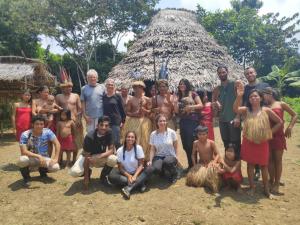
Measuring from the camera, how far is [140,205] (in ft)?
14.5

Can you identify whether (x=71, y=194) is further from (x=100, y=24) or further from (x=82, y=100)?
(x=100, y=24)

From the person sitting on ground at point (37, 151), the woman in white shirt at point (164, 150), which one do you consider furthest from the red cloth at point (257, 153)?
the person sitting on ground at point (37, 151)

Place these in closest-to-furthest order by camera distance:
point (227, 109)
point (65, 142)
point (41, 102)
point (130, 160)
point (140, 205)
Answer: point (140, 205)
point (130, 160)
point (227, 109)
point (65, 142)
point (41, 102)

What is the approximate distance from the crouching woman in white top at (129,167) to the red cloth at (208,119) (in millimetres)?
1368

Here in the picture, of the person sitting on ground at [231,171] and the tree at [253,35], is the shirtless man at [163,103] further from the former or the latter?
the tree at [253,35]

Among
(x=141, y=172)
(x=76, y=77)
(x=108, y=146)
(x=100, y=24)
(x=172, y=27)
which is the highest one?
(x=100, y=24)

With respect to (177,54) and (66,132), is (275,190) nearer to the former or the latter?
(66,132)

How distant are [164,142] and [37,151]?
2061mm

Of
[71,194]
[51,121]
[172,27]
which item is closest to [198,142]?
[71,194]

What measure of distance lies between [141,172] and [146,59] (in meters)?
9.40

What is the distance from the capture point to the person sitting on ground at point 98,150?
4988mm

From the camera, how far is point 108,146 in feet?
16.8

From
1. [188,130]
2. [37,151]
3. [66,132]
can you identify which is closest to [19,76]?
[66,132]

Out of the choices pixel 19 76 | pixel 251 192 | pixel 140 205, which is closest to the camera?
pixel 140 205
